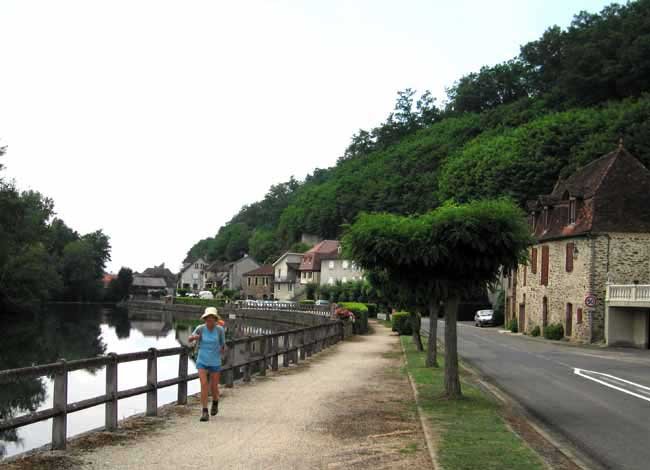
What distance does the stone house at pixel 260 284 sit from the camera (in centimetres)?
12244

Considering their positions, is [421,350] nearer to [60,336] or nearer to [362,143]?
[60,336]

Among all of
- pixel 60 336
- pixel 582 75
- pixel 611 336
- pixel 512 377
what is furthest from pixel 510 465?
pixel 582 75

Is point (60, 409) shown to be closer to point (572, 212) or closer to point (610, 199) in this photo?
point (610, 199)

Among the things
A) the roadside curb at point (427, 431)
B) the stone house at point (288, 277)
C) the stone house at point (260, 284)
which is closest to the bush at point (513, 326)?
the roadside curb at point (427, 431)

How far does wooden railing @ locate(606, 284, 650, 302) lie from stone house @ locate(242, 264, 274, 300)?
84.4 meters

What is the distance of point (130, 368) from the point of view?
29.0m

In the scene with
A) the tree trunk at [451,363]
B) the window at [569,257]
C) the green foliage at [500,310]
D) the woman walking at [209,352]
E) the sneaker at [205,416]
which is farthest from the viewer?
the green foliage at [500,310]

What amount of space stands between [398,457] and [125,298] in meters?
138

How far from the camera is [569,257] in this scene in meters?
43.6

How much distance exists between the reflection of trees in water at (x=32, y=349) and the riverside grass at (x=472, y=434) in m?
7.58

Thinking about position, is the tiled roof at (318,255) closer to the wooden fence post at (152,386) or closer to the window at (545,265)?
the window at (545,265)

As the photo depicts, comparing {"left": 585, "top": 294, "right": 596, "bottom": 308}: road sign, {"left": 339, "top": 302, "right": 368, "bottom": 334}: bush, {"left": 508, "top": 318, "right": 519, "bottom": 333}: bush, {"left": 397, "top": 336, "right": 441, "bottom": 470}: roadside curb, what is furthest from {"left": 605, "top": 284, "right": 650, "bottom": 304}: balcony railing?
{"left": 397, "top": 336, "right": 441, "bottom": 470}: roadside curb

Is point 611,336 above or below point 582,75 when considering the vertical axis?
below

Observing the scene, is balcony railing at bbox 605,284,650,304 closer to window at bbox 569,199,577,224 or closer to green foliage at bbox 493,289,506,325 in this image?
window at bbox 569,199,577,224
